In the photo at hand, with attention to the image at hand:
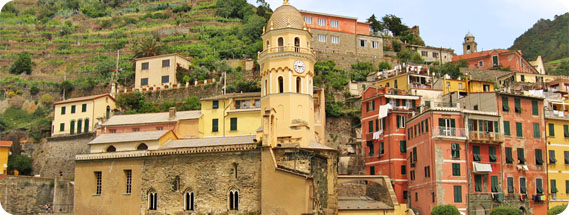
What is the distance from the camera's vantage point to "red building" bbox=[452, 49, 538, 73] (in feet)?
301

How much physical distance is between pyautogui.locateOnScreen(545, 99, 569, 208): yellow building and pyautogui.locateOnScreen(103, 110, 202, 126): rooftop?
3175cm

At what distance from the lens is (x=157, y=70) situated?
80.6 m

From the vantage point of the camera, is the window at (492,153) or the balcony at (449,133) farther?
the window at (492,153)

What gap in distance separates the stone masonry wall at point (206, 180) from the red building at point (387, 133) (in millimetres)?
18819

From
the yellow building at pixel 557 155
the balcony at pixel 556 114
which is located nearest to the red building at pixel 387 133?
the balcony at pixel 556 114

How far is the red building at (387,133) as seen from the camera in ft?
201

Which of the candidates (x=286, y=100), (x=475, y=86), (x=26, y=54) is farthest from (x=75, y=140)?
(x=475, y=86)

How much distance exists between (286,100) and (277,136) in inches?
110

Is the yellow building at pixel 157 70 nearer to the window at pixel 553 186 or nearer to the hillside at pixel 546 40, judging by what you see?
the window at pixel 553 186

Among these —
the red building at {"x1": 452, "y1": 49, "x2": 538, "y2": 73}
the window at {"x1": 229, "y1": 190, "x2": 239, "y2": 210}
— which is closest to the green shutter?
the window at {"x1": 229, "y1": 190, "x2": 239, "y2": 210}

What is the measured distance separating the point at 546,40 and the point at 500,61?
34161 mm

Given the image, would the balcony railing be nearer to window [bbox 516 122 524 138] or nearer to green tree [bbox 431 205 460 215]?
green tree [bbox 431 205 460 215]

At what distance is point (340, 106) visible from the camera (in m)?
72.1

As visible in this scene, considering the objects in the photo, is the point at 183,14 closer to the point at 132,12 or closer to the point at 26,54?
the point at 132,12
